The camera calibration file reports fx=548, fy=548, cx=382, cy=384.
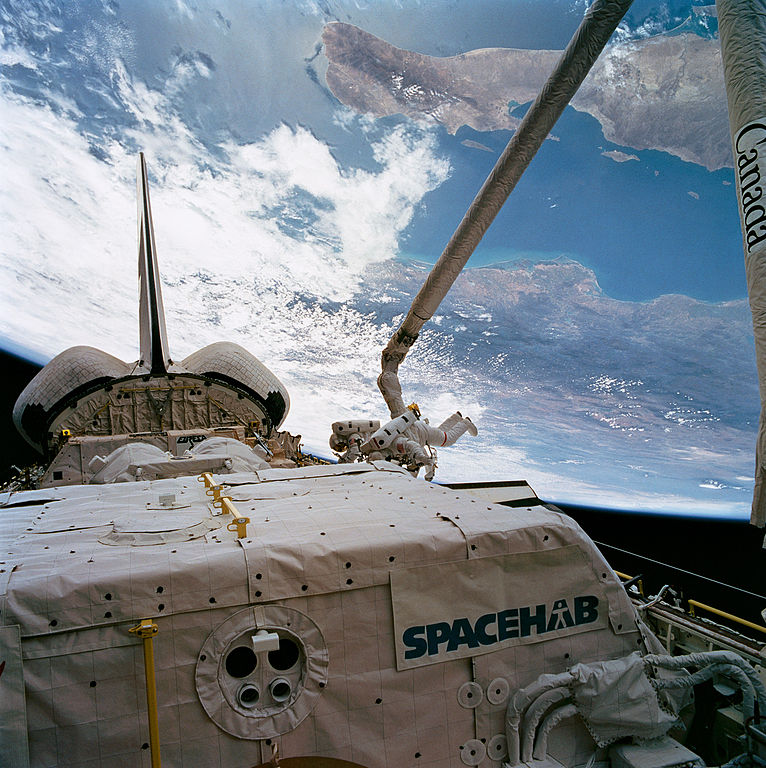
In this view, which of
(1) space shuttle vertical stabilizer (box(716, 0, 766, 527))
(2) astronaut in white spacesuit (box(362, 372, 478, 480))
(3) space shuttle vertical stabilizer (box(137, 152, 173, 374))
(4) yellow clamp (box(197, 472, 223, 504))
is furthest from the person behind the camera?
(3) space shuttle vertical stabilizer (box(137, 152, 173, 374))

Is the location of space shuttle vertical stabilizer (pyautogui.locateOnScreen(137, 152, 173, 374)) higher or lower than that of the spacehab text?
higher

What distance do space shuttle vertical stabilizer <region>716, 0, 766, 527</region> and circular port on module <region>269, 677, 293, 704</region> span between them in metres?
3.34

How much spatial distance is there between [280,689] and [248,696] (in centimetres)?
13

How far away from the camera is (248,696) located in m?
2.26

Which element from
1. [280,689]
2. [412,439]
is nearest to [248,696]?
[280,689]

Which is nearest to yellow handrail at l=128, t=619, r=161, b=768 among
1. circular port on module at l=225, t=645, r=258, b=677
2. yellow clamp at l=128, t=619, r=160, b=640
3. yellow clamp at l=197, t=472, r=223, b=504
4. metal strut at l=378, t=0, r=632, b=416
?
yellow clamp at l=128, t=619, r=160, b=640

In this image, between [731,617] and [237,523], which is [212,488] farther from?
[731,617]

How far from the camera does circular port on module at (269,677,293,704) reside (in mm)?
2277

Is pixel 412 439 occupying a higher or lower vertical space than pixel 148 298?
lower

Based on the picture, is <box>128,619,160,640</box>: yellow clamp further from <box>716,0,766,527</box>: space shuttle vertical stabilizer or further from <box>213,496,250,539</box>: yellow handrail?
<box>716,0,766,527</box>: space shuttle vertical stabilizer

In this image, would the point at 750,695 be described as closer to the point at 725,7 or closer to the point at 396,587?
the point at 396,587

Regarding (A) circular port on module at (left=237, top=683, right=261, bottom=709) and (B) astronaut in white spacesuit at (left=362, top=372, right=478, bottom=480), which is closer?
(A) circular port on module at (left=237, top=683, right=261, bottom=709)

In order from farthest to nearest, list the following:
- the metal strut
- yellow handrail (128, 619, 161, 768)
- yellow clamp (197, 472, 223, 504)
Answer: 1. the metal strut
2. yellow clamp (197, 472, 223, 504)
3. yellow handrail (128, 619, 161, 768)

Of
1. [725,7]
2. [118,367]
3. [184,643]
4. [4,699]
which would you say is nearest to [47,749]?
[4,699]
